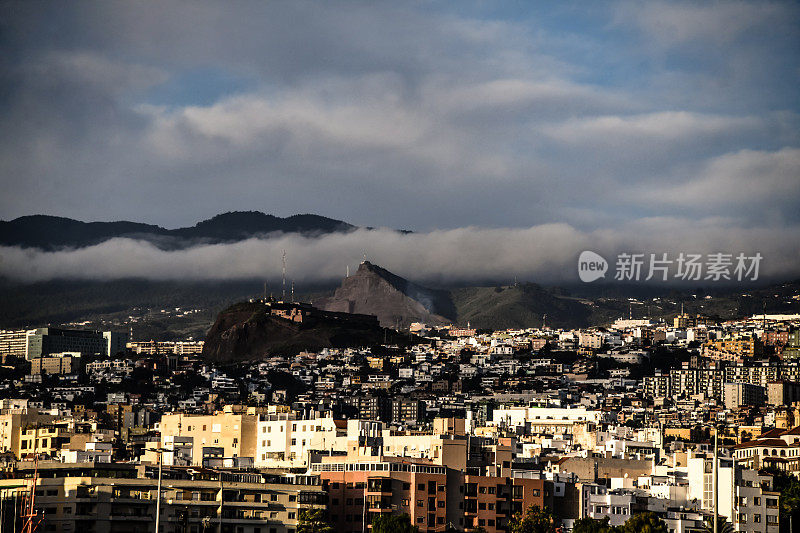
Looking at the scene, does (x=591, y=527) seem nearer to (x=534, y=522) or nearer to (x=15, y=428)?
(x=534, y=522)

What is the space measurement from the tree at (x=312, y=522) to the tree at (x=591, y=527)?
10523 millimetres

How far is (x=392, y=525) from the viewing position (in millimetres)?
73375

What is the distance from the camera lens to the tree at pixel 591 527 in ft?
247

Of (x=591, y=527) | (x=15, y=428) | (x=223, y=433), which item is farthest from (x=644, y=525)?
(x=15, y=428)

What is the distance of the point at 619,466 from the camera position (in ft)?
350

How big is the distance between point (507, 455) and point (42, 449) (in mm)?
28444

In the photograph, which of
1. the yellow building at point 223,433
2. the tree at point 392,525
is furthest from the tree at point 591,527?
the yellow building at point 223,433

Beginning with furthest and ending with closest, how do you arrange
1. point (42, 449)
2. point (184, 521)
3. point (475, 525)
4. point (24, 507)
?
point (42, 449), point (475, 525), point (184, 521), point (24, 507)

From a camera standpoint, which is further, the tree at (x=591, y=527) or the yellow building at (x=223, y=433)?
the yellow building at (x=223, y=433)

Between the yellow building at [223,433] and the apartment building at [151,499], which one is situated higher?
the yellow building at [223,433]

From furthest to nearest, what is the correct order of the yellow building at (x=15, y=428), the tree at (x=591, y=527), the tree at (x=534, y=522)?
the yellow building at (x=15, y=428)
the tree at (x=534, y=522)
the tree at (x=591, y=527)

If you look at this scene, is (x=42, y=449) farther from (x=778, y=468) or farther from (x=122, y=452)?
(x=778, y=468)

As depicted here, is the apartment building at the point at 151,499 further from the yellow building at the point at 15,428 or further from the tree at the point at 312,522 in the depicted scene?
the yellow building at the point at 15,428

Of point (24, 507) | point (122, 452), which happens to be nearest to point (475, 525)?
point (24, 507)
